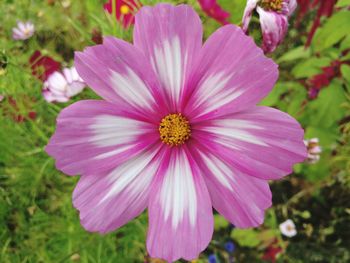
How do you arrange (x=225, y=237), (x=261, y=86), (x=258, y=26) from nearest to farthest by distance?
(x=261, y=86) → (x=258, y=26) → (x=225, y=237)

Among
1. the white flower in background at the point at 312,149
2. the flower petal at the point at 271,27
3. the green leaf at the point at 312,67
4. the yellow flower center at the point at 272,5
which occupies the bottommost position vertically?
the white flower in background at the point at 312,149

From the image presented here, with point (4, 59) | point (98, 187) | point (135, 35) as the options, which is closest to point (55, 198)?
point (4, 59)

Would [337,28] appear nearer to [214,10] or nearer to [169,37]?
[214,10]

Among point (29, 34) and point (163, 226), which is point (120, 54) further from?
point (29, 34)

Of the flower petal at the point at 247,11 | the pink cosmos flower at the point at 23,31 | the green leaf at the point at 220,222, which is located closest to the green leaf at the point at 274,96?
the green leaf at the point at 220,222

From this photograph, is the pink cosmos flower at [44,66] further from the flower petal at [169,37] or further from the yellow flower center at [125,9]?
the flower petal at [169,37]

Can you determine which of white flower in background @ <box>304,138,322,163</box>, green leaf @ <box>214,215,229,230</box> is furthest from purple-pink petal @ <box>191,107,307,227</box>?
green leaf @ <box>214,215,229,230</box>

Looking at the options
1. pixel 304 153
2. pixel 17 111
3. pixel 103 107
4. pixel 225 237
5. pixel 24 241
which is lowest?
pixel 225 237

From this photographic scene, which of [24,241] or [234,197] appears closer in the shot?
[234,197]
